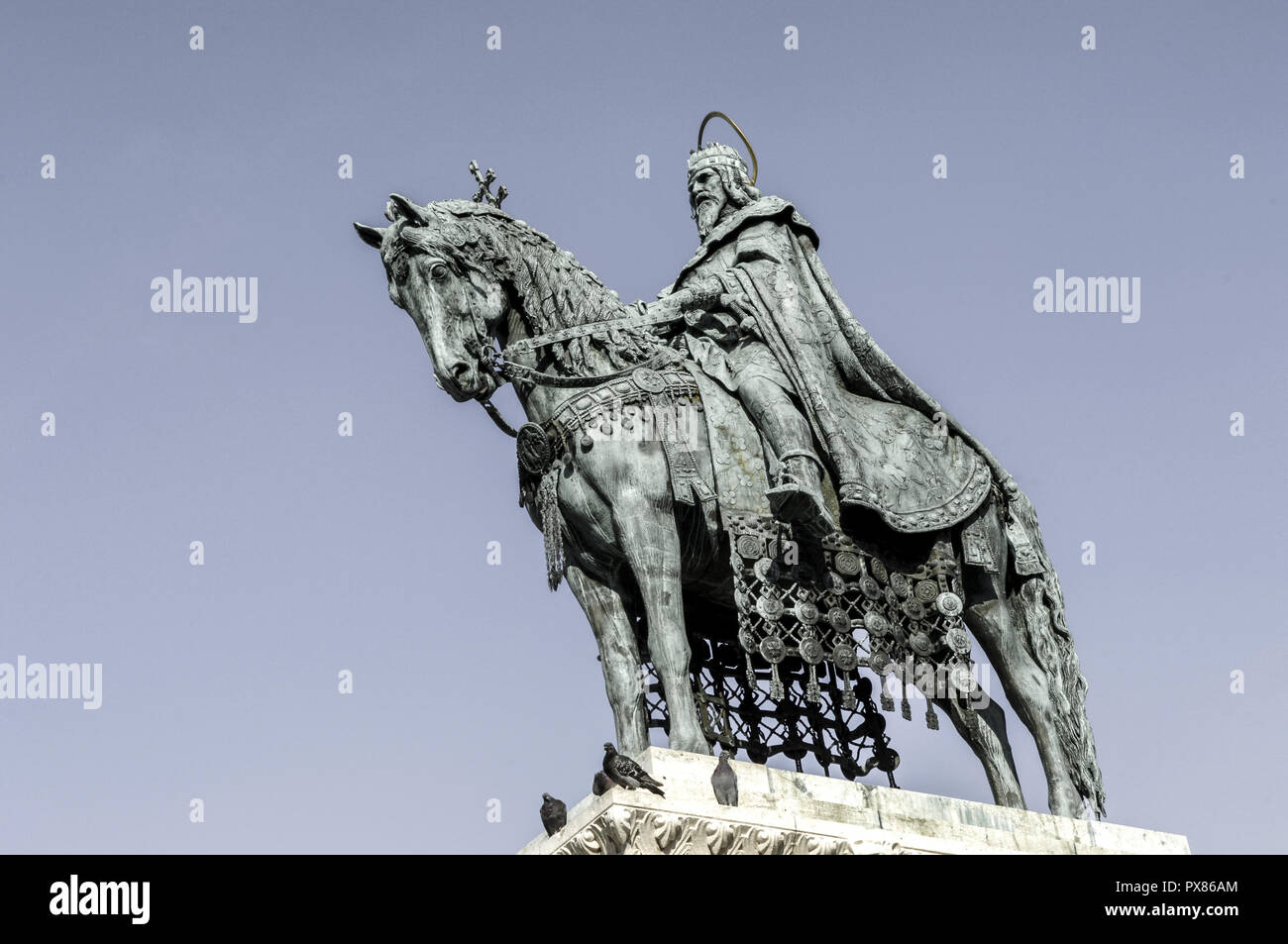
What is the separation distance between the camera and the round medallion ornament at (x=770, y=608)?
59.8ft

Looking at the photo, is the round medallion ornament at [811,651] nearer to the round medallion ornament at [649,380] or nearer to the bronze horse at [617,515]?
the bronze horse at [617,515]

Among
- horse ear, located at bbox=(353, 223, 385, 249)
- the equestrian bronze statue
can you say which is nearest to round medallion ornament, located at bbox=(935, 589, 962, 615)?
the equestrian bronze statue

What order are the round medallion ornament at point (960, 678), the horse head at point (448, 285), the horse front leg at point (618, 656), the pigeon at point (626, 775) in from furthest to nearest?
the round medallion ornament at point (960, 678) < the horse head at point (448, 285) < the horse front leg at point (618, 656) < the pigeon at point (626, 775)

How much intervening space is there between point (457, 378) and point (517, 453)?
2.70ft

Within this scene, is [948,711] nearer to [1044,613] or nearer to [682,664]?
[1044,613]

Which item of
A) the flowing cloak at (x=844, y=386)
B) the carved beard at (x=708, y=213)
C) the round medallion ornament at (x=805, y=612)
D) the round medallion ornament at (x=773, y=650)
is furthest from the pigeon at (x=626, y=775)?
the carved beard at (x=708, y=213)

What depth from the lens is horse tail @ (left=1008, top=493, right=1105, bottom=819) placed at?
1952 cm

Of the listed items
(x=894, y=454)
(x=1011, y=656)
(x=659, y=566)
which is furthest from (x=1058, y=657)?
(x=659, y=566)

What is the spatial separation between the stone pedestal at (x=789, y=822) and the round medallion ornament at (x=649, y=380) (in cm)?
341

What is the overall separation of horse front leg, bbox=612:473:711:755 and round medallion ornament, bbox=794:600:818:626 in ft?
3.09

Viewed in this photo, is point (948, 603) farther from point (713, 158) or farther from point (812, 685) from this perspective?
point (713, 158)

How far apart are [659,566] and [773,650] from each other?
114cm

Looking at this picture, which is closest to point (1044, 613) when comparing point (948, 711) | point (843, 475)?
point (948, 711)

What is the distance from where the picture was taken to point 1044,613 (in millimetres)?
20188
